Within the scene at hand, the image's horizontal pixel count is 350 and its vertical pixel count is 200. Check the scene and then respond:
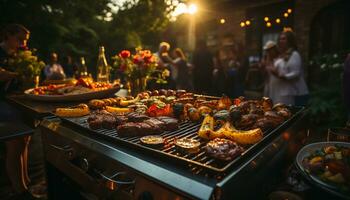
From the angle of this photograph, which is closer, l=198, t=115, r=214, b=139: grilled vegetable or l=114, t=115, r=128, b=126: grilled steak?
l=198, t=115, r=214, b=139: grilled vegetable

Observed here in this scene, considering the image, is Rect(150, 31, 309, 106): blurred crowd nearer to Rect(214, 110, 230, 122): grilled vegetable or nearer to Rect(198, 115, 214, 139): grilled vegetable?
Rect(214, 110, 230, 122): grilled vegetable

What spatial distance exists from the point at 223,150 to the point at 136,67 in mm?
2761

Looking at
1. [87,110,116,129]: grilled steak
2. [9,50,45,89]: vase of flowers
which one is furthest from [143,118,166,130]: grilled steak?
[9,50,45,89]: vase of flowers

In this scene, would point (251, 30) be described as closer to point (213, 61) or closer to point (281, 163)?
point (213, 61)

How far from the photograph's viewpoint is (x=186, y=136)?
1.96 meters

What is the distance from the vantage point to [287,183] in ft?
6.30

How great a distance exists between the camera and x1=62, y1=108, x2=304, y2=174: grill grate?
1370 millimetres

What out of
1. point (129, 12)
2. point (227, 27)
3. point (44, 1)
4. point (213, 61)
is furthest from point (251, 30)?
point (129, 12)

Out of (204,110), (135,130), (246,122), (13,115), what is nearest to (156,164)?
(135,130)

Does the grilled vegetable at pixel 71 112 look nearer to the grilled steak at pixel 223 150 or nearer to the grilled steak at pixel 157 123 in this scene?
the grilled steak at pixel 157 123

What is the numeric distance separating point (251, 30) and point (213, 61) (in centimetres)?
374

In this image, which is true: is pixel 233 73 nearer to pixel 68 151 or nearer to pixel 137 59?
pixel 137 59

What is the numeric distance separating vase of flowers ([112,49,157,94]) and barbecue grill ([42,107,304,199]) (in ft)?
5.71

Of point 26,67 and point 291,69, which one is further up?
point 26,67
